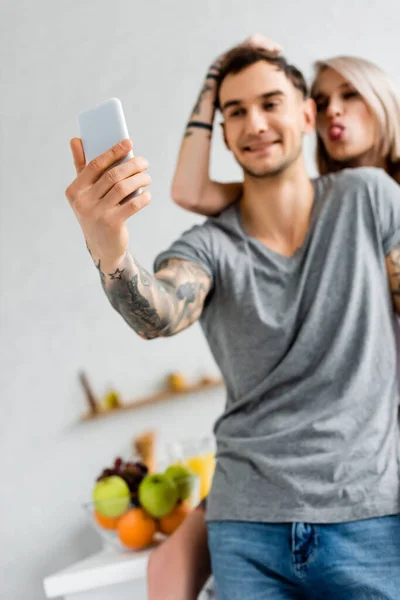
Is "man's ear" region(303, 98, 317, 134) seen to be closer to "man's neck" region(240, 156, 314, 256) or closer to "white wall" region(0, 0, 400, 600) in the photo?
"man's neck" region(240, 156, 314, 256)

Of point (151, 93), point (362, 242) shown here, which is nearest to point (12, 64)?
point (151, 93)

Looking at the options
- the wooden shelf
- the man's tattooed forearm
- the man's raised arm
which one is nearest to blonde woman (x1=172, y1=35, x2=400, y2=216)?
the man's raised arm

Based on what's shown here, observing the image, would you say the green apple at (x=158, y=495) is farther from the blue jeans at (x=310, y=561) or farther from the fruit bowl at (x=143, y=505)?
the blue jeans at (x=310, y=561)

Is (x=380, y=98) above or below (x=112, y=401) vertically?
above

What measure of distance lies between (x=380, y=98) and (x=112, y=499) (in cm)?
88

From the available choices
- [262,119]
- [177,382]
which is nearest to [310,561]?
[262,119]

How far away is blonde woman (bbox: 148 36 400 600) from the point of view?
3.83 ft

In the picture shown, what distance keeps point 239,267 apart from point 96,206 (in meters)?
0.37

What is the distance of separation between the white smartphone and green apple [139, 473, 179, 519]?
71 centimetres

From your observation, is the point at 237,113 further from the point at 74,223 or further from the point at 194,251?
the point at 74,223

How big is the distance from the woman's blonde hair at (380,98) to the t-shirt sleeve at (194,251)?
387 mm

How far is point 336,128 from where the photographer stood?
1219 mm

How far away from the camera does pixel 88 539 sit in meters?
1.97

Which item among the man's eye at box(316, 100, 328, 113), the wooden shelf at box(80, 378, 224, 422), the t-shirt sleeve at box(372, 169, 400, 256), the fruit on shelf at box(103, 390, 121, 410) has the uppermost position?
the man's eye at box(316, 100, 328, 113)
